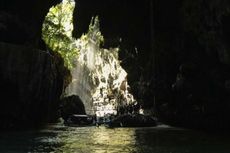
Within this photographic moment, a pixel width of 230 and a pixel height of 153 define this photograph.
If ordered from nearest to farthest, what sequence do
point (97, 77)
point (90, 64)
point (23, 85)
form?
point (23, 85)
point (97, 77)
point (90, 64)

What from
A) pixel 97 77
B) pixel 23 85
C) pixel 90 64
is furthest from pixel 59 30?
pixel 23 85

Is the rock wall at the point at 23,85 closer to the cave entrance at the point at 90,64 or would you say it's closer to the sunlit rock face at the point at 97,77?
the cave entrance at the point at 90,64

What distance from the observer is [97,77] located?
81.6 metres

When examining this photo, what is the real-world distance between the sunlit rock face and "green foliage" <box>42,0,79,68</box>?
267 inches

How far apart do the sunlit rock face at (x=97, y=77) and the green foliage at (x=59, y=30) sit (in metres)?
6.78

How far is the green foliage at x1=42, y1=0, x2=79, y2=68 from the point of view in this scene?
57.4 m

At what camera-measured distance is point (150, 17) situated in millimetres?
37500

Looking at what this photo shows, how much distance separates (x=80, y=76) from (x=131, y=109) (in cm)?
3341

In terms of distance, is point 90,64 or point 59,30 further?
point 90,64

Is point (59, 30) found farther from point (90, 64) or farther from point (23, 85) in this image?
point (23, 85)

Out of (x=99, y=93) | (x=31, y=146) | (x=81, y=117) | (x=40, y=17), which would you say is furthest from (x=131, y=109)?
(x=31, y=146)

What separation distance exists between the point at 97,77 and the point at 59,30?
24.5 metres

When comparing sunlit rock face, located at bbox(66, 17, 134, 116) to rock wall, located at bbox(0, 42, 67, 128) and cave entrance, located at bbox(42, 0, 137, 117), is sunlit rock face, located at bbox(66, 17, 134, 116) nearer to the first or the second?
cave entrance, located at bbox(42, 0, 137, 117)

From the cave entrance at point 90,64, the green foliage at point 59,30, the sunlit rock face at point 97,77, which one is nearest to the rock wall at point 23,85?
the green foliage at point 59,30
